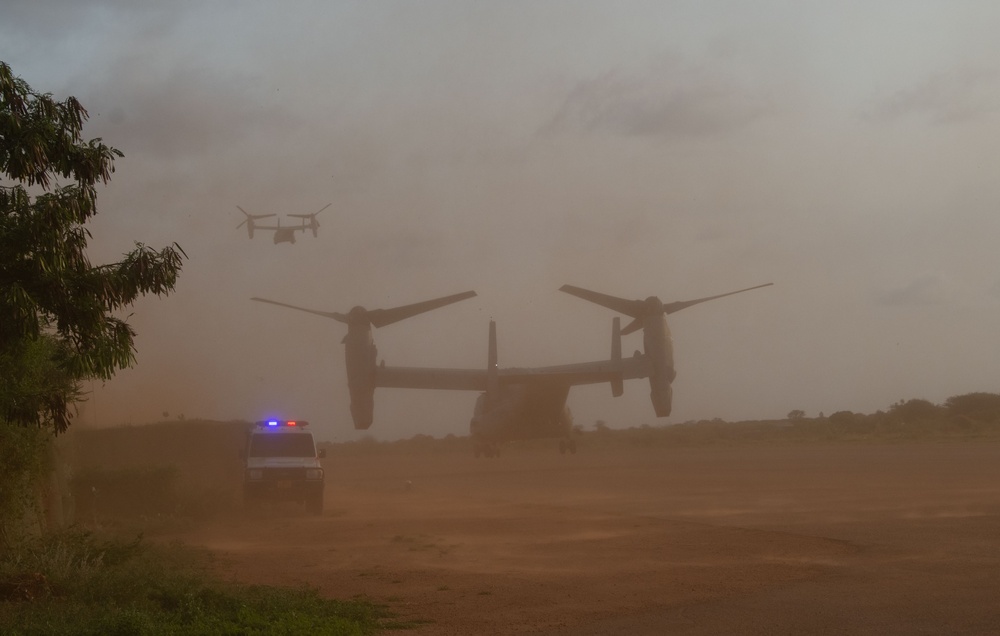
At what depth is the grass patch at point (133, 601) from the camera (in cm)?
888

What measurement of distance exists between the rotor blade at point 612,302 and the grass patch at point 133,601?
2891 centimetres

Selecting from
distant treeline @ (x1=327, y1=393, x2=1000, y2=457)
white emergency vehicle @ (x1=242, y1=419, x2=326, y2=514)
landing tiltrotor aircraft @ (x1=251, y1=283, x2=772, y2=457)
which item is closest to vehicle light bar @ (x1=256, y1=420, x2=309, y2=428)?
white emergency vehicle @ (x1=242, y1=419, x2=326, y2=514)

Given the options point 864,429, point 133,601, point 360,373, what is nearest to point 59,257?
point 133,601

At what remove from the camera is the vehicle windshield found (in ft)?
75.2

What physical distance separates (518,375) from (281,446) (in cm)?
1851

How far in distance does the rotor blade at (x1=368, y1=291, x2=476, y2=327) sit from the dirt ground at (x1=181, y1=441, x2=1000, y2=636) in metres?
11.3

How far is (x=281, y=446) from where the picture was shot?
23.1 metres

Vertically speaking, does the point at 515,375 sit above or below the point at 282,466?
above

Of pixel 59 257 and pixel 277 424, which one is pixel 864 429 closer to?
pixel 277 424

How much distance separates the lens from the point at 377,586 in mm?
12430

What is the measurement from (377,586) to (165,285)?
5.25m

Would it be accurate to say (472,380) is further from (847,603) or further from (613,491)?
(847,603)

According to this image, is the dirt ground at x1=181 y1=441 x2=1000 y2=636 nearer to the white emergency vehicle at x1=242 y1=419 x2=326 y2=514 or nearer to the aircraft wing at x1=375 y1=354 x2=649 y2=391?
the white emergency vehicle at x1=242 y1=419 x2=326 y2=514

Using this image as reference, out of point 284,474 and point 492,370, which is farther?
point 492,370
